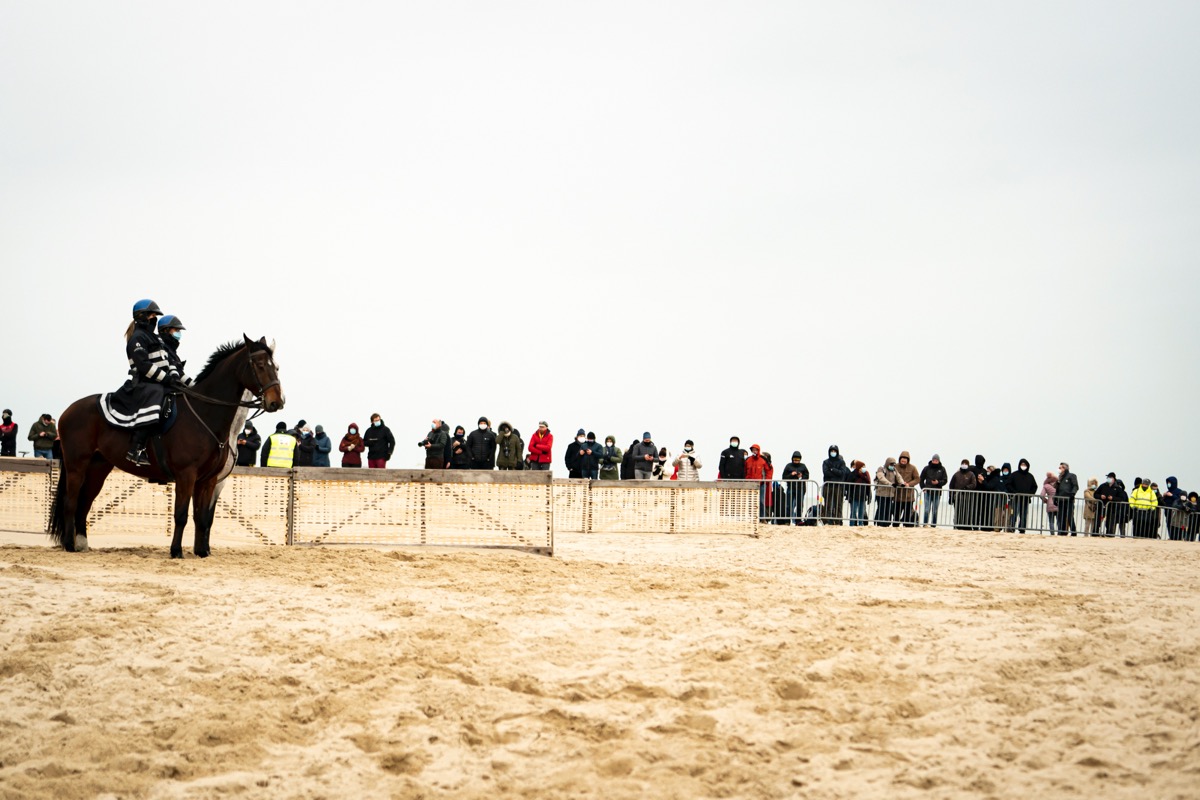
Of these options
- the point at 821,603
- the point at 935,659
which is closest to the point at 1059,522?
the point at 821,603

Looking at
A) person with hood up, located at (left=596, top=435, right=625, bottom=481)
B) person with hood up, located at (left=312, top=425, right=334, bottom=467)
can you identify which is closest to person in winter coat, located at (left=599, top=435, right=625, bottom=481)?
person with hood up, located at (left=596, top=435, right=625, bottom=481)

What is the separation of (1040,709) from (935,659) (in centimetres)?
123

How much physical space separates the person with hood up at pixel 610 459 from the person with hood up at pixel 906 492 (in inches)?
266

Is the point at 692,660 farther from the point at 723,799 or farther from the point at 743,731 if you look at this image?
the point at 723,799

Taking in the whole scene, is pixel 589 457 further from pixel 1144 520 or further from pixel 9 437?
pixel 9 437

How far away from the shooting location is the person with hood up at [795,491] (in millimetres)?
25828

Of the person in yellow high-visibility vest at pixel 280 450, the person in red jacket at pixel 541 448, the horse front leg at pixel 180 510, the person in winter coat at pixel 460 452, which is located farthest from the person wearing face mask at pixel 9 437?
the horse front leg at pixel 180 510

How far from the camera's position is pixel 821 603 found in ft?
38.9

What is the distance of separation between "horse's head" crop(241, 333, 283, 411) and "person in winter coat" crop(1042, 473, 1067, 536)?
20117mm

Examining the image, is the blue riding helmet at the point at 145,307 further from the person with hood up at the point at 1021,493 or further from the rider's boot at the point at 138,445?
A: the person with hood up at the point at 1021,493

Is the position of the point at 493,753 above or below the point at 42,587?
below

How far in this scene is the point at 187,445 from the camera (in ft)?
46.6

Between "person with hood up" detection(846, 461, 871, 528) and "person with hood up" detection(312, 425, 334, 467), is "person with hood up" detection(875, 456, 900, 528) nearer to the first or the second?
"person with hood up" detection(846, 461, 871, 528)

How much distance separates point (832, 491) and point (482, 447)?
8.41m
